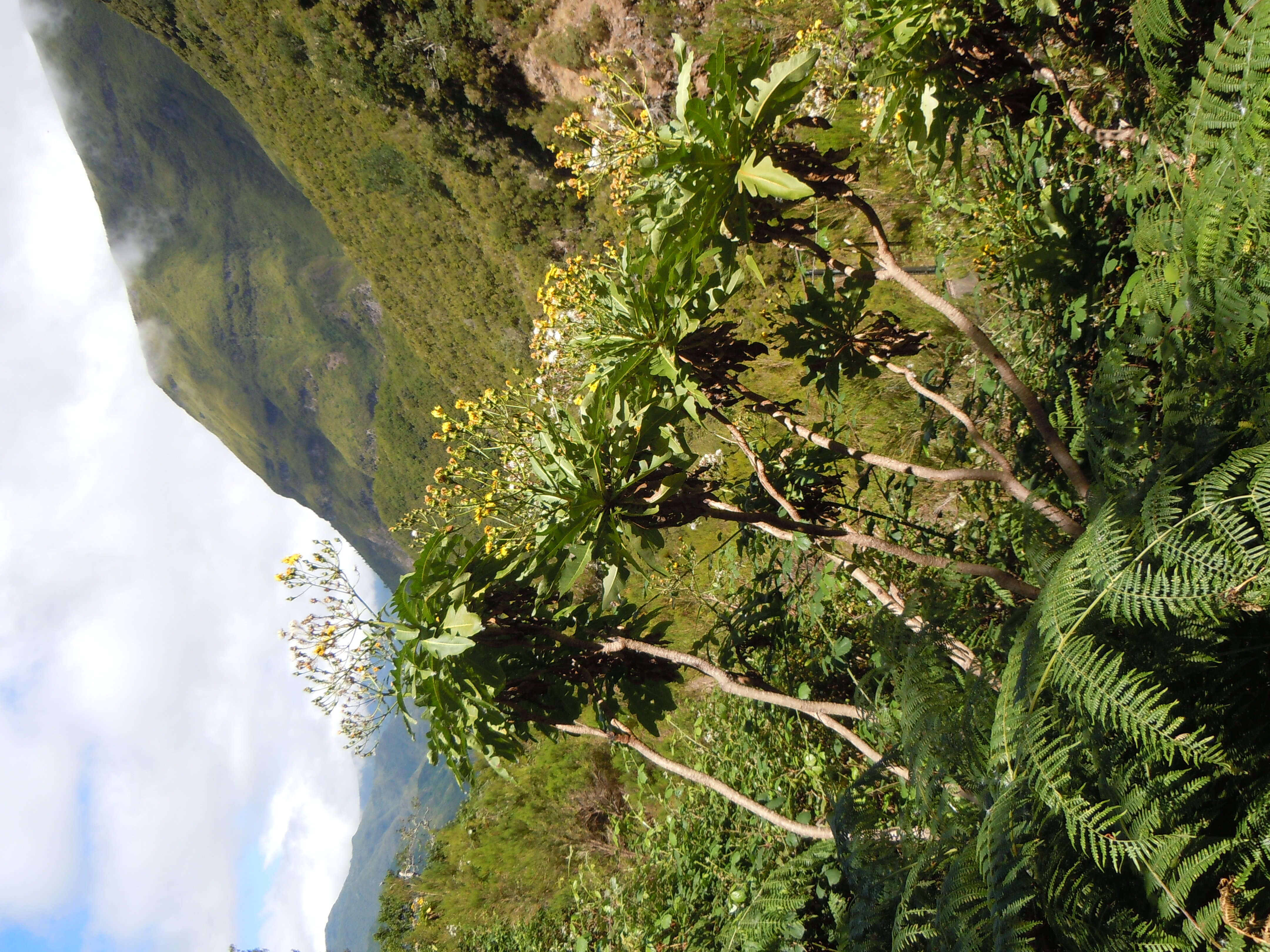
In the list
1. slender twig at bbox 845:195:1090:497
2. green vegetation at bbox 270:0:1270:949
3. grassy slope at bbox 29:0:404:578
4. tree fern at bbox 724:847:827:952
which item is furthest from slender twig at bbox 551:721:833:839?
grassy slope at bbox 29:0:404:578

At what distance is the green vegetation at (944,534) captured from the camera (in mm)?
928

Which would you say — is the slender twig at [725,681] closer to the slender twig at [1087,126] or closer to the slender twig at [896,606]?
the slender twig at [896,606]

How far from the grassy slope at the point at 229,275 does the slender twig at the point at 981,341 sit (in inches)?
1535

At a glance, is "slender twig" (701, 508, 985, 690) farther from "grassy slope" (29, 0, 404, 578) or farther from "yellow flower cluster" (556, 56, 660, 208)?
"grassy slope" (29, 0, 404, 578)

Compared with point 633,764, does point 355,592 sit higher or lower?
higher

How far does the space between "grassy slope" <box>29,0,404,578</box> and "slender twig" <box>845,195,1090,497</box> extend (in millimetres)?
38980

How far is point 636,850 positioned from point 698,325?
11.0ft

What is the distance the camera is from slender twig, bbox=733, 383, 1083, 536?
1612mm

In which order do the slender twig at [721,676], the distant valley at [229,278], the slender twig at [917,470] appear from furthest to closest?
the distant valley at [229,278] → the slender twig at [721,676] → the slender twig at [917,470]

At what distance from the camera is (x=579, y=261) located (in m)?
4.03

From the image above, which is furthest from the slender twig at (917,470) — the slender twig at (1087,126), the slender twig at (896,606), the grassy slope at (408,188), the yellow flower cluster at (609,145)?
the grassy slope at (408,188)

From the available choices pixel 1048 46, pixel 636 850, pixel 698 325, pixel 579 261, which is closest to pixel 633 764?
pixel 636 850

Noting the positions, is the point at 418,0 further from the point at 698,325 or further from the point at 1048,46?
the point at 698,325

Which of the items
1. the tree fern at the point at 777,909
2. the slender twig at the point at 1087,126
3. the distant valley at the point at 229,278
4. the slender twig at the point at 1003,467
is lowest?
the tree fern at the point at 777,909
